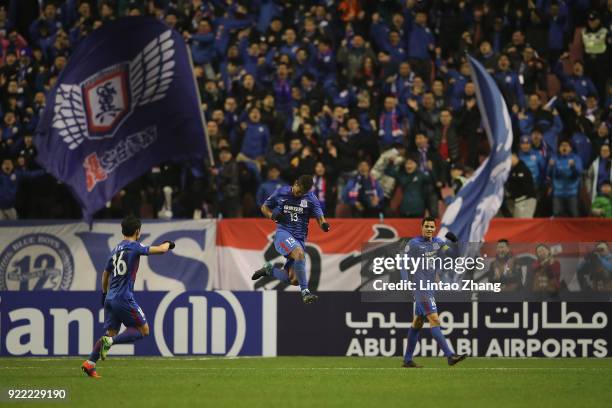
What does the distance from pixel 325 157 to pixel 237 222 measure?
Result: 2151 mm

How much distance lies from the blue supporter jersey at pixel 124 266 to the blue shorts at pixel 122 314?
0.08m

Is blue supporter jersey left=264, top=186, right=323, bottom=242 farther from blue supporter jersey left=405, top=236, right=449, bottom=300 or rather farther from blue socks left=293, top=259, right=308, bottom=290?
blue supporter jersey left=405, top=236, right=449, bottom=300

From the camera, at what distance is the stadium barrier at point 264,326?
68.8ft

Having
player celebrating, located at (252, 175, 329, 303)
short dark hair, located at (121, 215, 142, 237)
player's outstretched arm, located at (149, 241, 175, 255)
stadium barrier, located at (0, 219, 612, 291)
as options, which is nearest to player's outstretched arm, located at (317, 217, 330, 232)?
player celebrating, located at (252, 175, 329, 303)

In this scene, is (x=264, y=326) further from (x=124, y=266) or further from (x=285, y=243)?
(x=124, y=266)

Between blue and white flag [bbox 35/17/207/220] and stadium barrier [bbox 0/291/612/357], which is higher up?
blue and white flag [bbox 35/17/207/220]

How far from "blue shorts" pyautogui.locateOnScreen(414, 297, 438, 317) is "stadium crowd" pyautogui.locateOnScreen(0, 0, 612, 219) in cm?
473

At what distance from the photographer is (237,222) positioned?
23.5 m

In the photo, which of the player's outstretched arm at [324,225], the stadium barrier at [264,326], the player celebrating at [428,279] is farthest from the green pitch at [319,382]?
the player's outstretched arm at [324,225]

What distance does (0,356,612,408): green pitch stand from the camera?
13828 mm

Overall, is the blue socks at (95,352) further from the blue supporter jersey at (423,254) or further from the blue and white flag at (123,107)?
the blue and white flag at (123,107)

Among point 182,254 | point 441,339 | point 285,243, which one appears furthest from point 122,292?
point 182,254

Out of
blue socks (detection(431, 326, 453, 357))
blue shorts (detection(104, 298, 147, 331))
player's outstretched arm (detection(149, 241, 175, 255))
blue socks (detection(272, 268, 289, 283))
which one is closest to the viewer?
player's outstretched arm (detection(149, 241, 175, 255))

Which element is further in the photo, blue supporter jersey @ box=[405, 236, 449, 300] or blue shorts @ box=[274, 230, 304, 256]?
blue shorts @ box=[274, 230, 304, 256]
